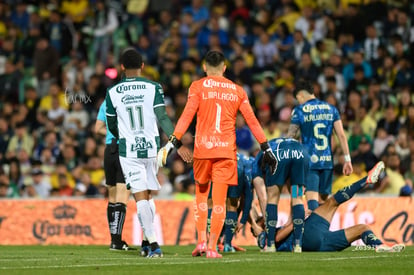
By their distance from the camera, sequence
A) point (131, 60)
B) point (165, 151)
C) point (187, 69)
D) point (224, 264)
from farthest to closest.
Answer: point (187, 69), point (131, 60), point (165, 151), point (224, 264)

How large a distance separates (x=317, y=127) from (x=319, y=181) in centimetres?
90

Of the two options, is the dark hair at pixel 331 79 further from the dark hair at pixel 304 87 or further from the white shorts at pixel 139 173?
the white shorts at pixel 139 173

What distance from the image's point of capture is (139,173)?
12.3 meters

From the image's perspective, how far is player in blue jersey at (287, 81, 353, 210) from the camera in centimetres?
1509

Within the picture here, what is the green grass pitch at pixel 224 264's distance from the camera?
10.4m

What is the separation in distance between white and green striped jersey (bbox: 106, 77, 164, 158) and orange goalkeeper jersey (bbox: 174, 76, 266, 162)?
15.3 inches

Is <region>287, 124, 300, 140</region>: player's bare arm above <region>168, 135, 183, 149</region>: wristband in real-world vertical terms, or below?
above

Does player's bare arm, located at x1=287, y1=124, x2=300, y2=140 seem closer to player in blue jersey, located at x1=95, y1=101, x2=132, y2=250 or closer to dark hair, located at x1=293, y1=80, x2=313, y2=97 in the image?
dark hair, located at x1=293, y1=80, x2=313, y2=97

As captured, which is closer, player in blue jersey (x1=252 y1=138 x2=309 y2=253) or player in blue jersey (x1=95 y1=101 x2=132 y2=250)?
player in blue jersey (x1=252 y1=138 x2=309 y2=253)

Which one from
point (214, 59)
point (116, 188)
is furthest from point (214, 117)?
point (116, 188)

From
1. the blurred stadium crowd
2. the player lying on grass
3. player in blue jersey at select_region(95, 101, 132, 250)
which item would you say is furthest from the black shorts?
the blurred stadium crowd

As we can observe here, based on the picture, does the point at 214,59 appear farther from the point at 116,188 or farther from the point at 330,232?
the point at 116,188

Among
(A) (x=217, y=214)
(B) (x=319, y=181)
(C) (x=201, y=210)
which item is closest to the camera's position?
(A) (x=217, y=214)

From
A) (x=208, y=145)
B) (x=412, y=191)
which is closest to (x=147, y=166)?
(x=208, y=145)
